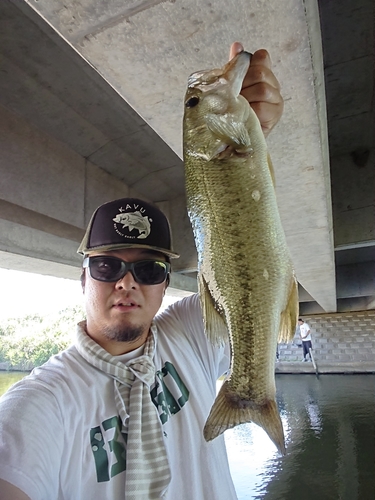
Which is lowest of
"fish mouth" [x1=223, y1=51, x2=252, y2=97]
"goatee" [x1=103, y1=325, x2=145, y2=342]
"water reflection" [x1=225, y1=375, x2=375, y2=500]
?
"water reflection" [x1=225, y1=375, x2=375, y2=500]

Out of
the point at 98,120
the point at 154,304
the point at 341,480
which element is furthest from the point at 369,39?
the point at 341,480

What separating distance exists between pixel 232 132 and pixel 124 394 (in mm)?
1151

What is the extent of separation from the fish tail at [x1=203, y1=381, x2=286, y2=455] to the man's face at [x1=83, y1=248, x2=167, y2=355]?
21.3 inches

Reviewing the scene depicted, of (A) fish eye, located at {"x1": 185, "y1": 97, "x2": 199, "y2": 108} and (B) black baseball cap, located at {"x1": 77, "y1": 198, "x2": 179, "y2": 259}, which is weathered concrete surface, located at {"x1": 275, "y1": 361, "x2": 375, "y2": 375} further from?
(A) fish eye, located at {"x1": 185, "y1": 97, "x2": 199, "y2": 108}

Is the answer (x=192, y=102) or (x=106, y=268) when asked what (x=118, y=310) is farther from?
(x=192, y=102)

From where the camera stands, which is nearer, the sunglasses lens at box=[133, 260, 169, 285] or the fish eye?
the fish eye

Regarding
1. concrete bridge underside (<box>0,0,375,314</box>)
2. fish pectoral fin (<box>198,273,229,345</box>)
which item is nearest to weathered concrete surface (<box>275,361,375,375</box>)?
concrete bridge underside (<box>0,0,375,314</box>)

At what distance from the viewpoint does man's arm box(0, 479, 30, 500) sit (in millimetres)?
1128

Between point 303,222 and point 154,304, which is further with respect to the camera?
point 303,222

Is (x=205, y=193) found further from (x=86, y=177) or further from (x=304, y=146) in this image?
(x=86, y=177)

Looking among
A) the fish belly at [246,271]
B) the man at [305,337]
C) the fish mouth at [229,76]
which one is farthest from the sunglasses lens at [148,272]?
the man at [305,337]

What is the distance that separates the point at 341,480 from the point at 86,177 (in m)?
6.18

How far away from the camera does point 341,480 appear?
6.00m

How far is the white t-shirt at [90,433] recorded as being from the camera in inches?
48.6
